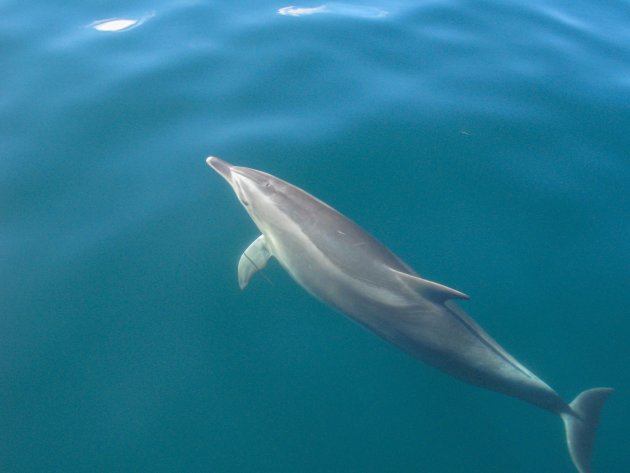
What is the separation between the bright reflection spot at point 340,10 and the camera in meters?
10.9

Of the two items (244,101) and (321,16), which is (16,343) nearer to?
(244,101)

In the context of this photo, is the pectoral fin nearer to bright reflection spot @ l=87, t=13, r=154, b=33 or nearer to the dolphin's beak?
the dolphin's beak

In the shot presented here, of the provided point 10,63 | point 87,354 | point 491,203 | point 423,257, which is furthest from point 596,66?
point 10,63

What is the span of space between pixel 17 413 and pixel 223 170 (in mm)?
3582

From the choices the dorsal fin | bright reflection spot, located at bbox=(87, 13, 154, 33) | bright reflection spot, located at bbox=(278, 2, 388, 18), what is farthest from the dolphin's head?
bright reflection spot, located at bbox=(278, 2, 388, 18)

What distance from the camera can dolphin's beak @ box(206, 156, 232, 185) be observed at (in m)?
7.22

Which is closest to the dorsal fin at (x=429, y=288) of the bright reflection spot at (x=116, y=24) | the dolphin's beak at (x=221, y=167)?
the dolphin's beak at (x=221, y=167)

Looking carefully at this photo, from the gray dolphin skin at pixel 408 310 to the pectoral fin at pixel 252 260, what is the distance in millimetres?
514

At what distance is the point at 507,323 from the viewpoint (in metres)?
6.19

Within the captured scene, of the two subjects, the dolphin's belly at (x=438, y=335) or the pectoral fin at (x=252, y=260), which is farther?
the pectoral fin at (x=252, y=260)

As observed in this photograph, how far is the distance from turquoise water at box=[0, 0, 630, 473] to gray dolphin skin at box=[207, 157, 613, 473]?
0.41 m

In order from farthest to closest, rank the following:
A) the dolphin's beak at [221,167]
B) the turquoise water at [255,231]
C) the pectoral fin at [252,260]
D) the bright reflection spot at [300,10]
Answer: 1. the bright reflection spot at [300,10]
2. the dolphin's beak at [221,167]
3. the pectoral fin at [252,260]
4. the turquoise water at [255,231]

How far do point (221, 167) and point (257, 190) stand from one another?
0.82 metres

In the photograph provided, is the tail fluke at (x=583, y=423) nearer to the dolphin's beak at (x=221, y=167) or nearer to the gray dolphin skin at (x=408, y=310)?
the gray dolphin skin at (x=408, y=310)
